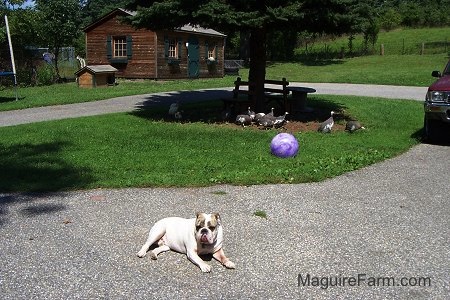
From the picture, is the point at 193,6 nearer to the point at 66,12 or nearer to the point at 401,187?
the point at 401,187

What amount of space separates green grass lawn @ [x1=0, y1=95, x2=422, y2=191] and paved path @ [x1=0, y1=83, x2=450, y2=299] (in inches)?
17.8

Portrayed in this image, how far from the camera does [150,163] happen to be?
823 centimetres

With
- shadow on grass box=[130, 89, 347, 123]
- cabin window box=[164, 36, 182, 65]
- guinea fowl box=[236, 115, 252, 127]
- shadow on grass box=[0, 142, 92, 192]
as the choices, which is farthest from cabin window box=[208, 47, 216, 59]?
shadow on grass box=[0, 142, 92, 192]

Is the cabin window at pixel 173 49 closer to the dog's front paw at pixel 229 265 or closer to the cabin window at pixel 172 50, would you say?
the cabin window at pixel 172 50

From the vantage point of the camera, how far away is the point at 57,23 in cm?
2867

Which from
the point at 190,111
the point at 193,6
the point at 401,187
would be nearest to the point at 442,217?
the point at 401,187

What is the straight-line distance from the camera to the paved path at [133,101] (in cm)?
1458

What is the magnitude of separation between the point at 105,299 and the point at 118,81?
24410 mm

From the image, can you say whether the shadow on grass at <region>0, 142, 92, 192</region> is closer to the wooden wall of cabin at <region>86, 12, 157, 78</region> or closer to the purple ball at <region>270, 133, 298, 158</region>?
the purple ball at <region>270, 133, 298, 158</region>

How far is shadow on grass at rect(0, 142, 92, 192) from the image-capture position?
6.91 meters

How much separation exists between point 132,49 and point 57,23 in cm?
504

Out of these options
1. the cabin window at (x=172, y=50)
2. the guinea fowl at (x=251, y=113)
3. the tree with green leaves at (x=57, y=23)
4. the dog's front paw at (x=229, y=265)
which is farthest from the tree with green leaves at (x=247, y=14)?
the tree with green leaves at (x=57, y=23)

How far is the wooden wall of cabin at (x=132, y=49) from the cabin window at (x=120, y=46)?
0.97 feet

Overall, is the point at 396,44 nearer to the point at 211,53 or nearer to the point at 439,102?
the point at 211,53
